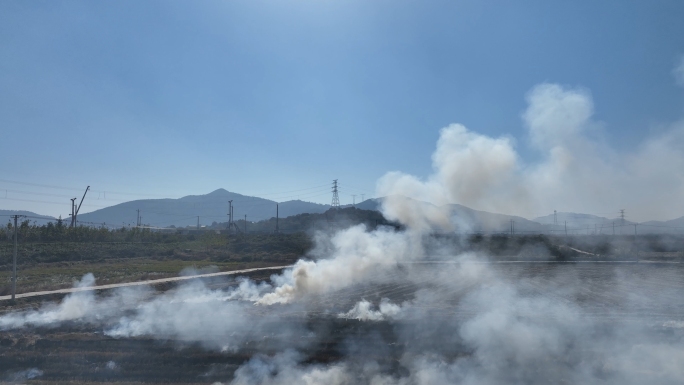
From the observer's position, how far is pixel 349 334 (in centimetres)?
1792

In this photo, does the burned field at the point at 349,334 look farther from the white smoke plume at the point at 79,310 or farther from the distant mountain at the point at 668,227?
the distant mountain at the point at 668,227

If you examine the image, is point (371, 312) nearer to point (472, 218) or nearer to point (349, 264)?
point (349, 264)

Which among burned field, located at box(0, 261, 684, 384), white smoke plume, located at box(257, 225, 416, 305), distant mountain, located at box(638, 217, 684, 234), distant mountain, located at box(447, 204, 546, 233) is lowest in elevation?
burned field, located at box(0, 261, 684, 384)

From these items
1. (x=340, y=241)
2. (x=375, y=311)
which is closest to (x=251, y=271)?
(x=340, y=241)

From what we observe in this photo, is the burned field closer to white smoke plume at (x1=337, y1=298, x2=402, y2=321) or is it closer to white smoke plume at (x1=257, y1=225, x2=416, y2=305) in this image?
white smoke plume at (x1=337, y1=298, x2=402, y2=321)

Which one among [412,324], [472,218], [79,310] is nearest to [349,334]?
[412,324]

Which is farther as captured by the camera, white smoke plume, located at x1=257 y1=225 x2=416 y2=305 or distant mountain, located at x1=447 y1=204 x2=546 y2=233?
distant mountain, located at x1=447 y1=204 x2=546 y2=233

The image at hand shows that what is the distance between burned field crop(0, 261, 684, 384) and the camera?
46.1 feet

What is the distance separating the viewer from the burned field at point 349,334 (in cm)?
1404

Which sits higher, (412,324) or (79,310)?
(412,324)

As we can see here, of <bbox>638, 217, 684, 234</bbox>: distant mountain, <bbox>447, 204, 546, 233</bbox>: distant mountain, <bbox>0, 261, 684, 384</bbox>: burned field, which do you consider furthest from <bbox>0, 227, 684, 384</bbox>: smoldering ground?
<bbox>638, 217, 684, 234</bbox>: distant mountain

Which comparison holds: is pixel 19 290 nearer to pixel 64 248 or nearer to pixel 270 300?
pixel 270 300

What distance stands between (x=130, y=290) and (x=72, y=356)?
54.3 feet

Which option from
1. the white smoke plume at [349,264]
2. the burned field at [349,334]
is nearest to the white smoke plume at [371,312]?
the burned field at [349,334]
